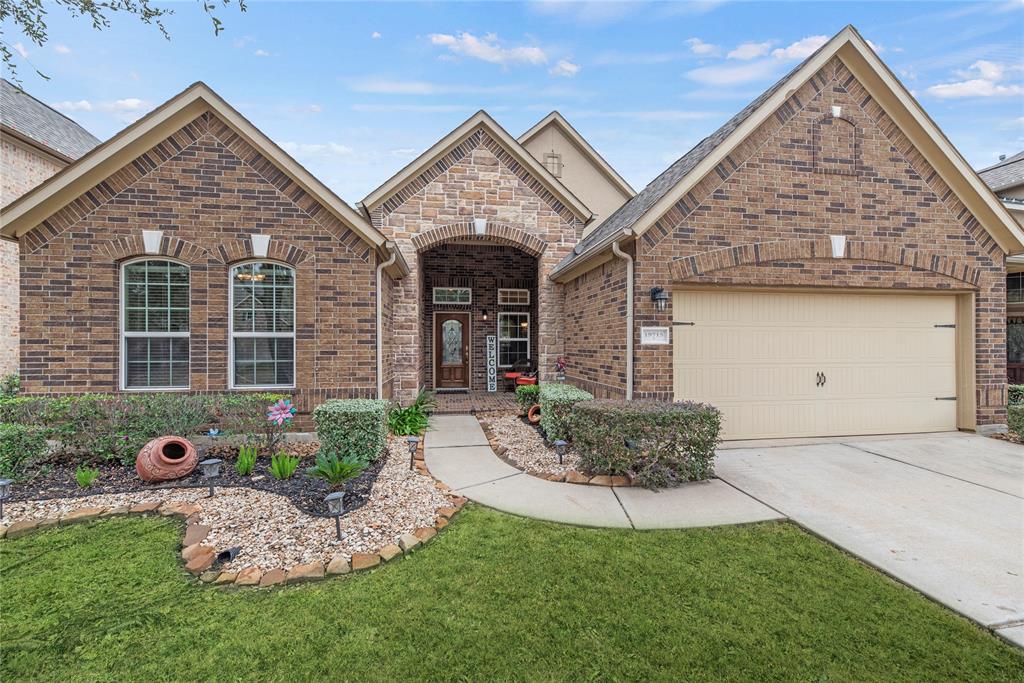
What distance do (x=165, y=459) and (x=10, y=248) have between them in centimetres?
1050

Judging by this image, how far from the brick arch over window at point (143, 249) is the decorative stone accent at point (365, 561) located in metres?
5.71

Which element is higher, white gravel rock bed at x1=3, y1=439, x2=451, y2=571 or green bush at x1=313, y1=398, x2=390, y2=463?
green bush at x1=313, y1=398, x2=390, y2=463

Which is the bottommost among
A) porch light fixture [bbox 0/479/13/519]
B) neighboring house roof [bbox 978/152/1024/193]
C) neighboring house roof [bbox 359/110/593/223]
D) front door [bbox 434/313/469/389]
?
porch light fixture [bbox 0/479/13/519]

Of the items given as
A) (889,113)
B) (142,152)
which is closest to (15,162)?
(142,152)

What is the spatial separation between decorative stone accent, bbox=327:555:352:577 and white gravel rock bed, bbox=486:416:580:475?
2642 millimetres

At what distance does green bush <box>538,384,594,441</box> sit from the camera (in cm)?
658

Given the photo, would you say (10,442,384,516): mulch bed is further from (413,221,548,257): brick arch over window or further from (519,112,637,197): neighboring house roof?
(519,112,637,197): neighboring house roof

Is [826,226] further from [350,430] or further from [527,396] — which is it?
[350,430]

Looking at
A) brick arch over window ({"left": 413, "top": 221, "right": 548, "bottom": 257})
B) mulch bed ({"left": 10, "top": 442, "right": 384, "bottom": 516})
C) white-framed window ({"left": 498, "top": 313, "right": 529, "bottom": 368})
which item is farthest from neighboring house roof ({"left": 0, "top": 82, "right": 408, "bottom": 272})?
white-framed window ({"left": 498, "top": 313, "right": 529, "bottom": 368})

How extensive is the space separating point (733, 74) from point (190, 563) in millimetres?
13226

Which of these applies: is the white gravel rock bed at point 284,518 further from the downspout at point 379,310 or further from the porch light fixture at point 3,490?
the downspout at point 379,310

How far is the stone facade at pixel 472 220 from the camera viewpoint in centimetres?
953

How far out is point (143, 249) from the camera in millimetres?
6582

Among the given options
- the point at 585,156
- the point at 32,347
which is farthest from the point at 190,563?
the point at 585,156
